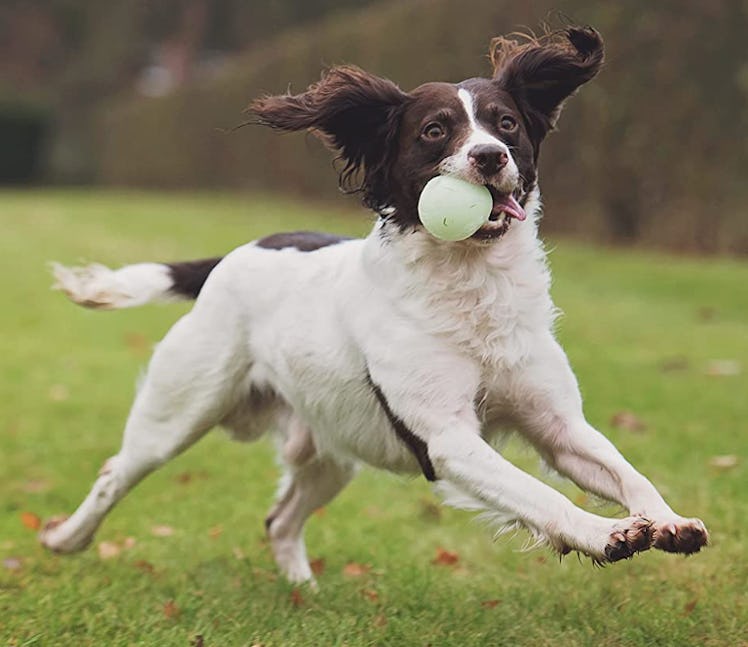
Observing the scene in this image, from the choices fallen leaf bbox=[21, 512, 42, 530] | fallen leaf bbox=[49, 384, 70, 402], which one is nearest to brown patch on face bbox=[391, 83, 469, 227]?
fallen leaf bbox=[21, 512, 42, 530]

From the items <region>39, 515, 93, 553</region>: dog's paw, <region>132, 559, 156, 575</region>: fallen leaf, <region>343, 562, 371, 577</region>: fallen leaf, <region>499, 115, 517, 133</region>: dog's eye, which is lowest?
<region>132, 559, 156, 575</region>: fallen leaf

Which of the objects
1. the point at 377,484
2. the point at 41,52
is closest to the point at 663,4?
the point at 377,484

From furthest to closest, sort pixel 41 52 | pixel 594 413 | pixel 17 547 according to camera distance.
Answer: pixel 41 52 → pixel 594 413 → pixel 17 547

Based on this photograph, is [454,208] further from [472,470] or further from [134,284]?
[134,284]

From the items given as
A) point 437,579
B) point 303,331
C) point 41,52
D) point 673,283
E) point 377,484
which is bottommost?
point 41,52

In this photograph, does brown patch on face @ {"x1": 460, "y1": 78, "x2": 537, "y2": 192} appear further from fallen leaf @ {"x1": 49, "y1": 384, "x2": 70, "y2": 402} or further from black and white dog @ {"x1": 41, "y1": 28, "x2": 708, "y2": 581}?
fallen leaf @ {"x1": 49, "y1": 384, "x2": 70, "y2": 402}

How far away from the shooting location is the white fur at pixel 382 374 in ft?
11.3

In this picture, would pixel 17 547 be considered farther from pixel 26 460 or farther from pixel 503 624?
pixel 503 624

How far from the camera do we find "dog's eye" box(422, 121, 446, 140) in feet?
11.8

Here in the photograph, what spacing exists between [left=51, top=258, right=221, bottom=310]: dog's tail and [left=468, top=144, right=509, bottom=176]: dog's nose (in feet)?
5.19

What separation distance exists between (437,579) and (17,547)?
5.68ft

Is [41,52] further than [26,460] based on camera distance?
Yes

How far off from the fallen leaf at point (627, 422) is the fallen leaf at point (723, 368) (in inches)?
62.9

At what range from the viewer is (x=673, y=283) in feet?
41.7
